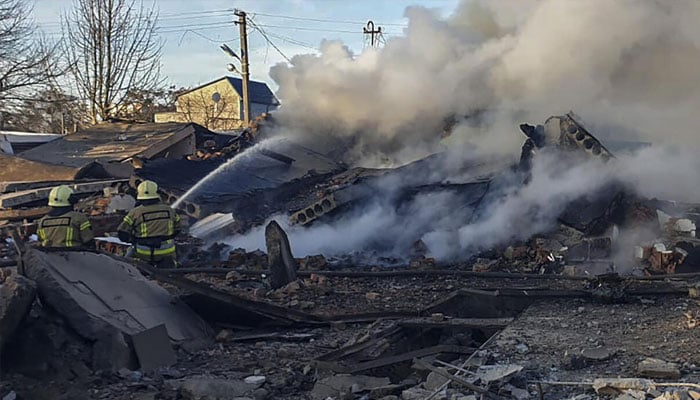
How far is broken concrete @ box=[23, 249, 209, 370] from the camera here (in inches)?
193

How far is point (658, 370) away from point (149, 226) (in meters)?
5.39

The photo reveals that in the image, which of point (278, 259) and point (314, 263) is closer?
point (278, 259)

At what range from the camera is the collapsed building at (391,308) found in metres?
4.39

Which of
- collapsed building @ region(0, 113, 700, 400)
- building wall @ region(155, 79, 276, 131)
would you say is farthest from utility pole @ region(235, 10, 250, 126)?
collapsed building @ region(0, 113, 700, 400)

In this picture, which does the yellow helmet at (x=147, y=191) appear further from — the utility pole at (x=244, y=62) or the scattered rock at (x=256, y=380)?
the utility pole at (x=244, y=62)

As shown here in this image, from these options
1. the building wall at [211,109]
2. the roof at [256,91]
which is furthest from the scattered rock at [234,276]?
the roof at [256,91]

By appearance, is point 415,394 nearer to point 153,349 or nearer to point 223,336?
point 153,349

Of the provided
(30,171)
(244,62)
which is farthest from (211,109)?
(30,171)

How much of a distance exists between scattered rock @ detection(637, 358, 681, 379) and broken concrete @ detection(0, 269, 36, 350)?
406 centimetres

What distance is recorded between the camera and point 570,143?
379 inches

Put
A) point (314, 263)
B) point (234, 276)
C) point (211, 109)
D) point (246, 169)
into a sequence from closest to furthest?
point (234, 276) → point (314, 263) → point (246, 169) → point (211, 109)

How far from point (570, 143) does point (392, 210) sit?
2816 millimetres

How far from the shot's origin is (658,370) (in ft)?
13.0

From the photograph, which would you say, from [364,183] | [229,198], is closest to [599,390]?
[364,183]
